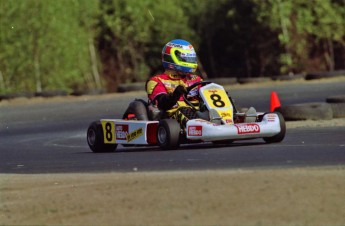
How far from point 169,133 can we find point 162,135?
1.01ft

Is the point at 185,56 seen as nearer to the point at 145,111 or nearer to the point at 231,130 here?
the point at 145,111

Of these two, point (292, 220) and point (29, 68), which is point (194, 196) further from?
point (29, 68)

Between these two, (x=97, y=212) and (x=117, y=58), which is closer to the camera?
(x=97, y=212)

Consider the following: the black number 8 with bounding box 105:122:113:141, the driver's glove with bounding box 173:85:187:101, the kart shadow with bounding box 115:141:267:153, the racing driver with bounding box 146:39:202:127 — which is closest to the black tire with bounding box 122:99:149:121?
the racing driver with bounding box 146:39:202:127

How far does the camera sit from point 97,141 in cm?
1342

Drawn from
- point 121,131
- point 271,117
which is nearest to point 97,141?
point 121,131

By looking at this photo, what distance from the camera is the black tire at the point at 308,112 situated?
54.1 ft

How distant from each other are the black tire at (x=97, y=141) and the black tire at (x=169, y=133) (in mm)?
1407

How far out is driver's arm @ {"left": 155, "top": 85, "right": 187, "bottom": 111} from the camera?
39.8ft

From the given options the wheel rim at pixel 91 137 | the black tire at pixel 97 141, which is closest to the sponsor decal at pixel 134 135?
the black tire at pixel 97 141

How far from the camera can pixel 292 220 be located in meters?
6.93

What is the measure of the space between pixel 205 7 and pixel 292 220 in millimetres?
45285

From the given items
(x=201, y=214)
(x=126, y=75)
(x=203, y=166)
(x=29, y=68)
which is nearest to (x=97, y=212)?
(x=201, y=214)

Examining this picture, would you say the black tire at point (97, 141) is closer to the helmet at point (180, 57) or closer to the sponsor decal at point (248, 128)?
the helmet at point (180, 57)
